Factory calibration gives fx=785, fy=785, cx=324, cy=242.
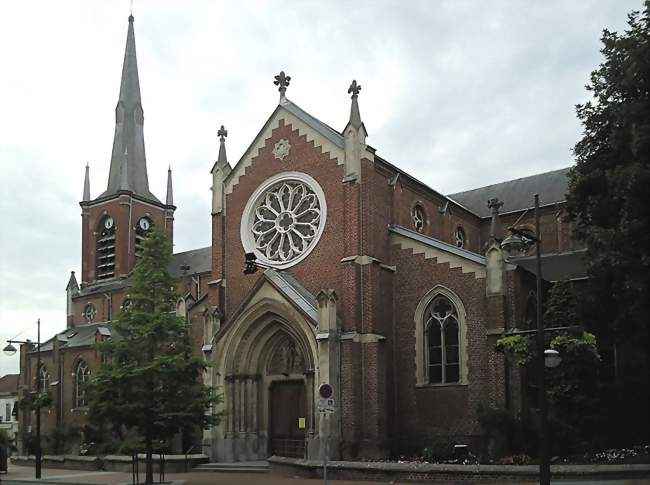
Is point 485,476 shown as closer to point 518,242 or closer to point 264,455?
point 518,242

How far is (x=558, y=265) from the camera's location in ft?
116

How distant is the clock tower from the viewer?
5556cm

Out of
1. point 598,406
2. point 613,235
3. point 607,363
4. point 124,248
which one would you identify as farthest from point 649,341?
point 124,248

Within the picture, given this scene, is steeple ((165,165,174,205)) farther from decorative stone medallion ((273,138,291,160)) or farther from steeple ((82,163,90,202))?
decorative stone medallion ((273,138,291,160))

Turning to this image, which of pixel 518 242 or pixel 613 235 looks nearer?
pixel 518 242

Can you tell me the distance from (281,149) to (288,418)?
10932 mm

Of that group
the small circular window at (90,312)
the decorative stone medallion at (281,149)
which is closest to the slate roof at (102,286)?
the small circular window at (90,312)

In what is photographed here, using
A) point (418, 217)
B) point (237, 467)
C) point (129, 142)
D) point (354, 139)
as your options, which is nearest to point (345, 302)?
point (354, 139)

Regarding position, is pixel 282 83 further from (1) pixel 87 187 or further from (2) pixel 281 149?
(1) pixel 87 187

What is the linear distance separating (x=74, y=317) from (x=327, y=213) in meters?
31.9

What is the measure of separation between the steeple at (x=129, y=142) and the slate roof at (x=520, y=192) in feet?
80.8

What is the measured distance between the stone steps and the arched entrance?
0.69 meters

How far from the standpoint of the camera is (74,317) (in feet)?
184

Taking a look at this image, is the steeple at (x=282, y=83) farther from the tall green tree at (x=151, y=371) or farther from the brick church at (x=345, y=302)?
the tall green tree at (x=151, y=371)
